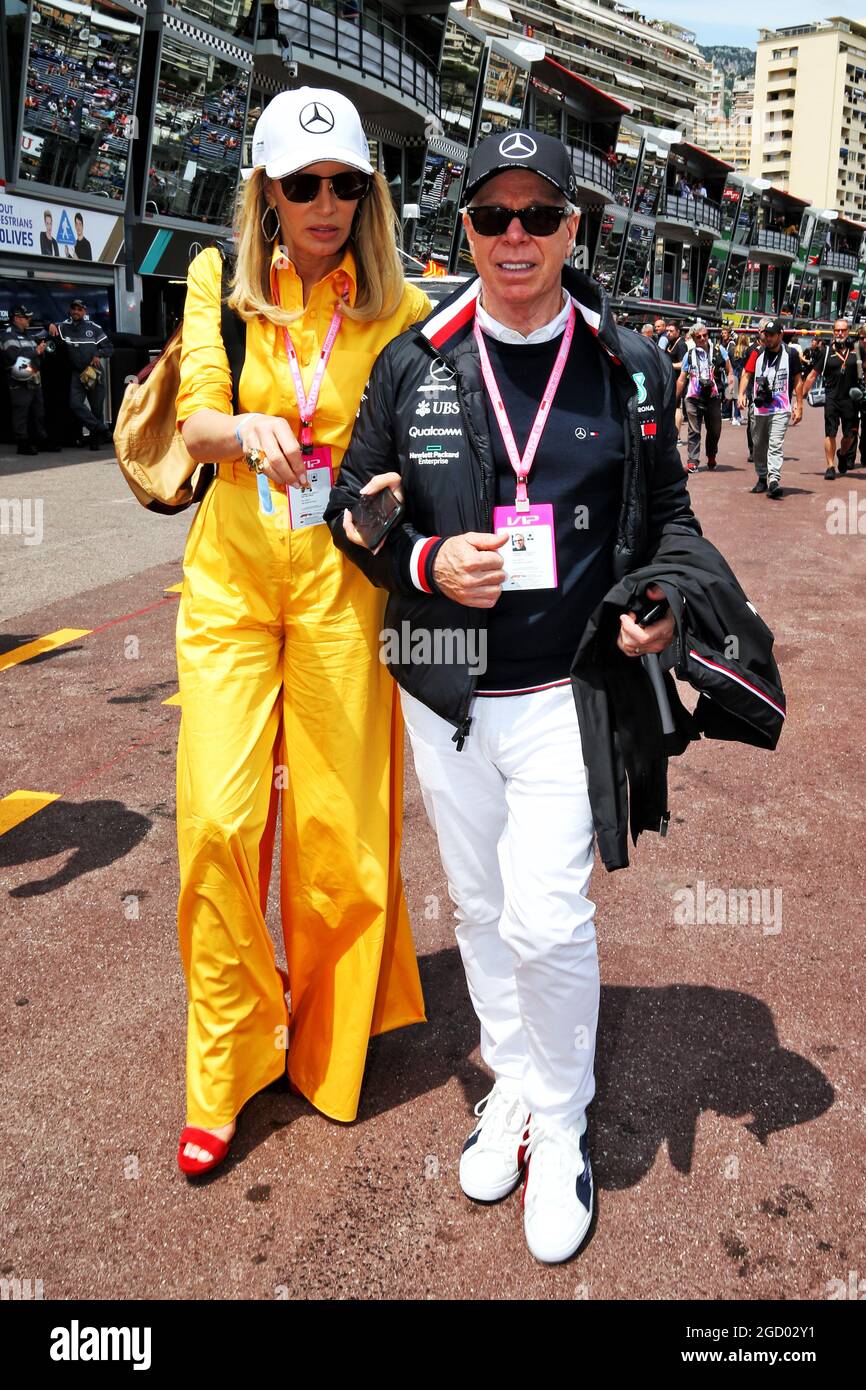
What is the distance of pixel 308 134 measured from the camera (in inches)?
91.7

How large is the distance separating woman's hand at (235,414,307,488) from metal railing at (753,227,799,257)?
91.2m

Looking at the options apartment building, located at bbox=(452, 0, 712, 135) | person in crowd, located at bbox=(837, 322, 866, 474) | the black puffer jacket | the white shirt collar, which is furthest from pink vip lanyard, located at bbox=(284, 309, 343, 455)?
apartment building, located at bbox=(452, 0, 712, 135)

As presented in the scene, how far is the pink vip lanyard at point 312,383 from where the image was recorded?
2.44 m

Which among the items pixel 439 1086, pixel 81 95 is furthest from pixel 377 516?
pixel 81 95

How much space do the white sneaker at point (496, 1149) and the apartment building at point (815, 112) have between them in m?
154

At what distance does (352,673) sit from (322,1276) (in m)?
1.25

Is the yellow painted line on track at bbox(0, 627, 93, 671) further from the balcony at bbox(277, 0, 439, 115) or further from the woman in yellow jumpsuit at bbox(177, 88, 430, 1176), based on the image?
the balcony at bbox(277, 0, 439, 115)

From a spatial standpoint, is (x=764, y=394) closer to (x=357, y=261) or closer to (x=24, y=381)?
(x=24, y=381)

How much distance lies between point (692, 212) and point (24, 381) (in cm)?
6427

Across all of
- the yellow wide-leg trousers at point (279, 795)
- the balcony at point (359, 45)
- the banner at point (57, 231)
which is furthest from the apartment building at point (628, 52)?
the yellow wide-leg trousers at point (279, 795)

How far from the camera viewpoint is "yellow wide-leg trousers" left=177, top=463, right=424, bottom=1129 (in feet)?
8.20

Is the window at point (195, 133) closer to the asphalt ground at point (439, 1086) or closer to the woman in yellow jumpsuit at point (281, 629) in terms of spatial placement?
the asphalt ground at point (439, 1086)

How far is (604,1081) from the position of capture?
2902 mm
